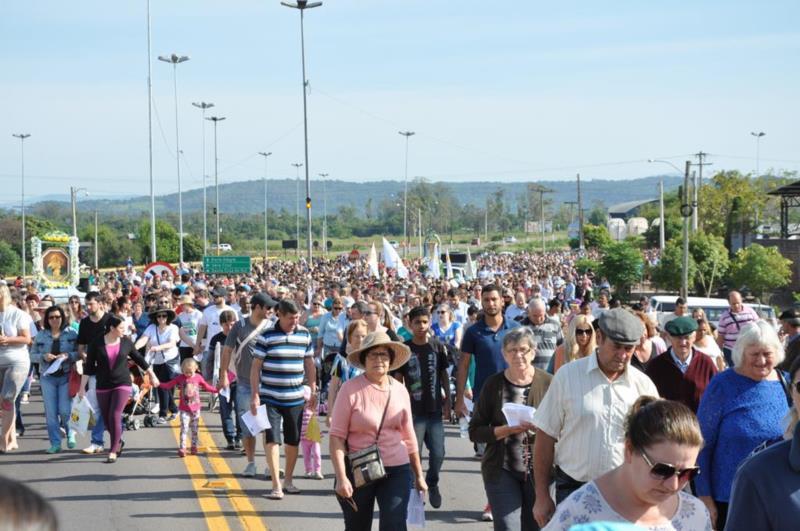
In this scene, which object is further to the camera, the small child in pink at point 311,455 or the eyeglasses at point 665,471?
the small child in pink at point 311,455

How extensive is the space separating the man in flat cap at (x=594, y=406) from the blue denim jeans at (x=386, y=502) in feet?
4.58

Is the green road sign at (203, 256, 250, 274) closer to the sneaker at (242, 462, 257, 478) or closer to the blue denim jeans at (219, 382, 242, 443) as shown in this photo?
the blue denim jeans at (219, 382, 242, 443)

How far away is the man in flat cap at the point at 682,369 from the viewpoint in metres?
7.75

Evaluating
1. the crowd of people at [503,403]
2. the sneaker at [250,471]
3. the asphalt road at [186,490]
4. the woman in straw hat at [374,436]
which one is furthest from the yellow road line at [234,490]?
the woman in straw hat at [374,436]

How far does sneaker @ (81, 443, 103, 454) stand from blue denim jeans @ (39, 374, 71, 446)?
34 centimetres

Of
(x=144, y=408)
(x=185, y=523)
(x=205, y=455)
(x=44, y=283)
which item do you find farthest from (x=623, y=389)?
(x=44, y=283)

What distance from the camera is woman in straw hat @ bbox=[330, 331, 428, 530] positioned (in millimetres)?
7043

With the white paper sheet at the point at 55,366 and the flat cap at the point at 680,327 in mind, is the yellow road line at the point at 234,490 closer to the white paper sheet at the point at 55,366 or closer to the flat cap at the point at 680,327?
the white paper sheet at the point at 55,366

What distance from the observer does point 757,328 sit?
6.16 metres

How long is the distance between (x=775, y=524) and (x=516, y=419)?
327 centimetres

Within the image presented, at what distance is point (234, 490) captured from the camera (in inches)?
423

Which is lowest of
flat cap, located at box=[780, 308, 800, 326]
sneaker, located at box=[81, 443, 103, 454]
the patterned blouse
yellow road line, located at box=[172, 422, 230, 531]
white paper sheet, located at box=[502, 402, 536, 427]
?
sneaker, located at box=[81, 443, 103, 454]

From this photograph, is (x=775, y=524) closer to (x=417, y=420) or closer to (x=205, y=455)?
(x=417, y=420)

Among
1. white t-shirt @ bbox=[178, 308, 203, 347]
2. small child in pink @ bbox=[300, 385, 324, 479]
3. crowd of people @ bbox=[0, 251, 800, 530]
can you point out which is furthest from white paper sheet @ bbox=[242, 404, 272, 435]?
white t-shirt @ bbox=[178, 308, 203, 347]
